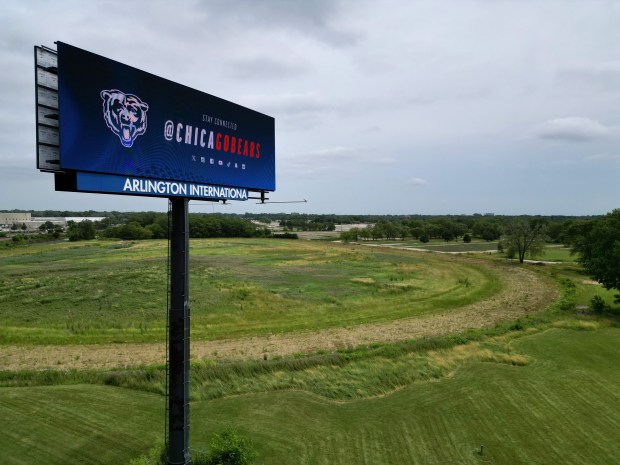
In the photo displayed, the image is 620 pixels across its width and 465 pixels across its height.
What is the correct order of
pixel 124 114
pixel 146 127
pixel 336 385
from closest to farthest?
pixel 124 114 < pixel 146 127 < pixel 336 385

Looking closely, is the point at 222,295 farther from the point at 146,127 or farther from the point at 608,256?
the point at 608,256

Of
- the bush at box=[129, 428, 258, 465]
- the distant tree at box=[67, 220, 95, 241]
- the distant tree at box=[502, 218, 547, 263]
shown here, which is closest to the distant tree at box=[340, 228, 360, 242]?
the distant tree at box=[502, 218, 547, 263]

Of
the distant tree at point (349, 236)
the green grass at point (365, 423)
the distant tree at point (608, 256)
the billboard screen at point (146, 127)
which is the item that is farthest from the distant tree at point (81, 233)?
the billboard screen at point (146, 127)

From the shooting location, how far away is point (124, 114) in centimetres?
1208

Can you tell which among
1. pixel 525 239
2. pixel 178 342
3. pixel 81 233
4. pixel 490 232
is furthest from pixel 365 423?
pixel 81 233

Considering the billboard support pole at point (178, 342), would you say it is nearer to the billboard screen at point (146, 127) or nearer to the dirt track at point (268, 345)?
the billboard screen at point (146, 127)

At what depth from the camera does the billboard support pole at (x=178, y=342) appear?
13797 mm

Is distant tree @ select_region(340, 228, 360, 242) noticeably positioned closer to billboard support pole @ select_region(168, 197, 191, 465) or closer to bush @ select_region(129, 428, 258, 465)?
bush @ select_region(129, 428, 258, 465)

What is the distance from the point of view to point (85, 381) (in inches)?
865

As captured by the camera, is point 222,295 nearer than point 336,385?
No

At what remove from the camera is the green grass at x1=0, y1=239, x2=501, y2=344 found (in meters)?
35.4

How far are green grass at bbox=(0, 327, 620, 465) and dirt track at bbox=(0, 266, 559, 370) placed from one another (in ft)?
22.6

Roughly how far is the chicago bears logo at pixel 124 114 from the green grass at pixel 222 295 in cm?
2378

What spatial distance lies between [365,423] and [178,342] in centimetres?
946
